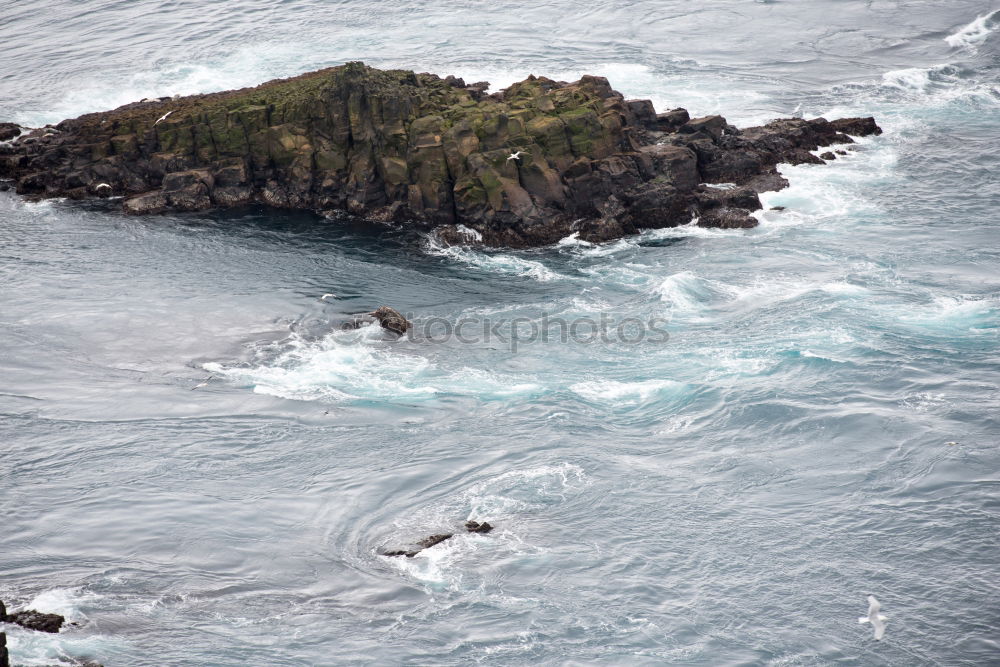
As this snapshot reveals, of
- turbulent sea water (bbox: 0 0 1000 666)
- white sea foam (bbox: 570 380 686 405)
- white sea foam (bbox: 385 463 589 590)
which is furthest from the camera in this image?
white sea foam (bbox: 570 380 686 405)

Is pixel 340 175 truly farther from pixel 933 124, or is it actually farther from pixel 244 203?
pixel 933 124

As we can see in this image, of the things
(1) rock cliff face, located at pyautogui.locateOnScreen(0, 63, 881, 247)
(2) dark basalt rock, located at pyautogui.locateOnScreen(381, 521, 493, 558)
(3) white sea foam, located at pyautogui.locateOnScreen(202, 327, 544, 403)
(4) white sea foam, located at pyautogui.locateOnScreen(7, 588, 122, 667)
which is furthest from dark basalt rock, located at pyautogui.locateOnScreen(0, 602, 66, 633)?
(1) rock cliff face, located at pyautogui.locateOnScreen(0, 63, 881, 247)

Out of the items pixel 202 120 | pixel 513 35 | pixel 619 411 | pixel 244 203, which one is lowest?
pixel 619 411

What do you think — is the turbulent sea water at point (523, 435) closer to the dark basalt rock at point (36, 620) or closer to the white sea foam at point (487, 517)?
the white sea foam at point (487, 517)

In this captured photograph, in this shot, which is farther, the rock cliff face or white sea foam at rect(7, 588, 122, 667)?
the rock cliff face

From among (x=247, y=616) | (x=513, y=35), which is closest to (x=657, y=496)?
(x=247, y=616)

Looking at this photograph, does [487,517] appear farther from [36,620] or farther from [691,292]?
[691,292]

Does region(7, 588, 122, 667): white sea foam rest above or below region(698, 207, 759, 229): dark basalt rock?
below

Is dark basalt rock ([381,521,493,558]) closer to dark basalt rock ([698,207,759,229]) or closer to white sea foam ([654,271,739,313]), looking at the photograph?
white sea foam ([654,271,739,313])

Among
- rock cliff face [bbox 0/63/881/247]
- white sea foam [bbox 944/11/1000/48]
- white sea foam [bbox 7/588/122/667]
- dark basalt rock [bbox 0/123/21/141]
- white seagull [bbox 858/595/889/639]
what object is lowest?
white seagull [bbox 858/595/889/639]
